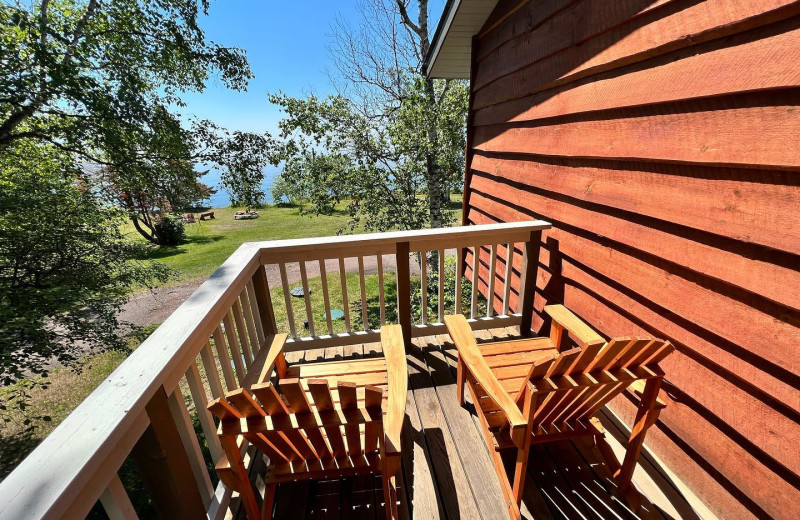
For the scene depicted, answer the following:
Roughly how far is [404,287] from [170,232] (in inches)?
505

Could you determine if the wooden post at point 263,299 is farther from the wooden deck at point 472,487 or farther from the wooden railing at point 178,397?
the wooden deck at point 472,487

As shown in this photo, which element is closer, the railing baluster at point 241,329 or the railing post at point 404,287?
the railing baluster at point 241,329

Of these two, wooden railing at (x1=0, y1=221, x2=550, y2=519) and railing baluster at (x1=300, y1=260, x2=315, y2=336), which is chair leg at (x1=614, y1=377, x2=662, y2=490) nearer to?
wooden railing at (x1=0, y1=221, x2=550, y2=519)

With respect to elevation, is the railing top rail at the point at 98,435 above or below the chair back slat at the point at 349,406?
above

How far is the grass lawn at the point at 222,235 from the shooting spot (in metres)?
9.70

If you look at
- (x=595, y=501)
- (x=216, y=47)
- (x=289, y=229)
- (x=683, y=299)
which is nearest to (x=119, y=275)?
(x=216, y=47)

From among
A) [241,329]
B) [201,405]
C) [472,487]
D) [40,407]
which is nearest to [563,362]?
[472,487]

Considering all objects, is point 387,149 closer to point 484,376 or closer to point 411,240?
point 411,240

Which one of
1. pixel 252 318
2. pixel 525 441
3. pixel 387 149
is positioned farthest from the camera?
pixel 387 149

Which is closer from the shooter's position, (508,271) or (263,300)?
(263,300)

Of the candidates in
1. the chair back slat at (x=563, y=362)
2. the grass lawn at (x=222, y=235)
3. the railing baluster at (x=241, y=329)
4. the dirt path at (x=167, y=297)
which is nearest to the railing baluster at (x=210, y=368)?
the railing baluster at (x=241, y=329)

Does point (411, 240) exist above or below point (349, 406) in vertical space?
above

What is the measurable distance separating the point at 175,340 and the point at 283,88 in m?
4.72

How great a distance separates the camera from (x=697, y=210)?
1.40 metres
